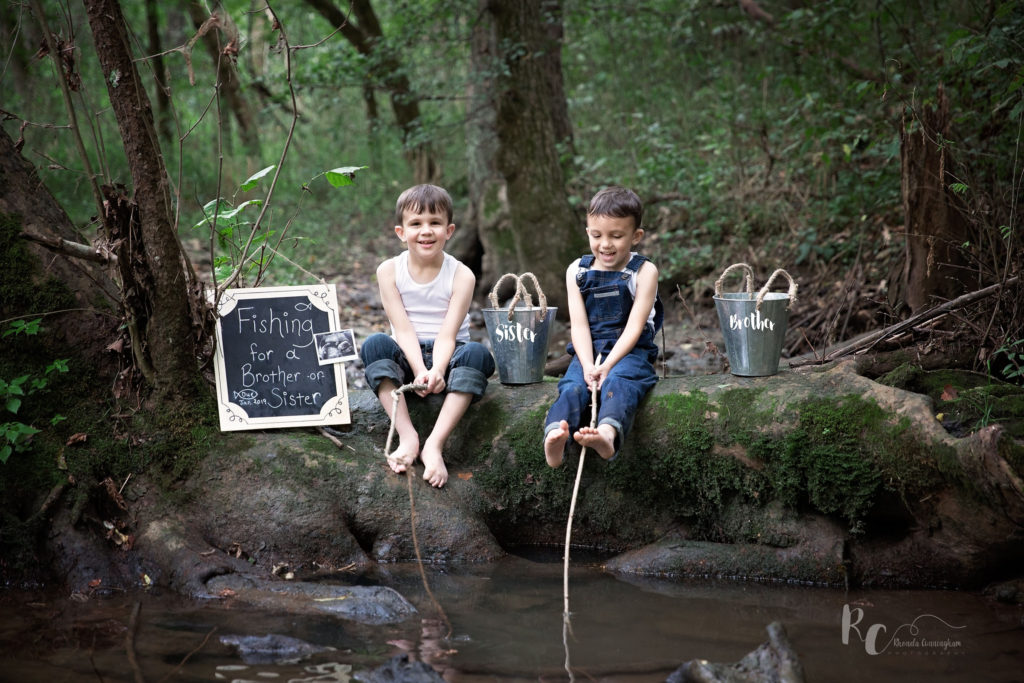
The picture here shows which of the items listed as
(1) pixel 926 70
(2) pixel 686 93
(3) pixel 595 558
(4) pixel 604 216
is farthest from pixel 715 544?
(2) pixel 686 93

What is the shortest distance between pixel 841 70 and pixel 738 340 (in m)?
4.29

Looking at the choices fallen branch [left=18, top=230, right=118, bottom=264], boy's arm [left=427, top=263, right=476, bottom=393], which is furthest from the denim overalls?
fallen branch [left=18, top=230, right=118, bottom=264]

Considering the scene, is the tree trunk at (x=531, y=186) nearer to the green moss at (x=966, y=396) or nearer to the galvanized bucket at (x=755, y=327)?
the galvanized bucket at (x=755, y=327)

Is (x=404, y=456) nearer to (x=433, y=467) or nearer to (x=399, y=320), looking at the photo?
(x=433, y=467)

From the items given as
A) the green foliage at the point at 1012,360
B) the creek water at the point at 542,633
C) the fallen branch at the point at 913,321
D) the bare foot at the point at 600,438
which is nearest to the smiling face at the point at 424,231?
the bare foot at the point at 600,438

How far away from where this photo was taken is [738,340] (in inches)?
146

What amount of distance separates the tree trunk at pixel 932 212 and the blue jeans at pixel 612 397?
2028 millimetres

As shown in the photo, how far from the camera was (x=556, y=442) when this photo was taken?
3375 mm

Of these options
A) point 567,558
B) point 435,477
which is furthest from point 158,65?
point 567,558

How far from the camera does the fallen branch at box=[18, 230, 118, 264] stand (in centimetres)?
329

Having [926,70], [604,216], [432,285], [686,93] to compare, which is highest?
[686,93]

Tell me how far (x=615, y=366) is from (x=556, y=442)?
0.52m

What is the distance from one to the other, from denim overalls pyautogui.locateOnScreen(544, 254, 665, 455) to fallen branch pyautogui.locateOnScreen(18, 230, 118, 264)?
1.99m

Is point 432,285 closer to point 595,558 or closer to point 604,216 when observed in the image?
point 604,216
